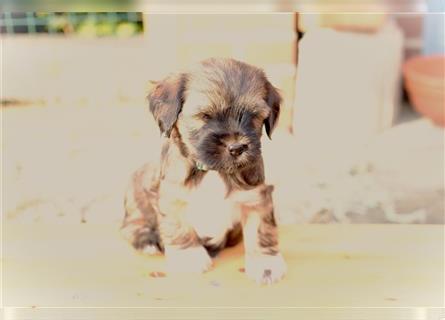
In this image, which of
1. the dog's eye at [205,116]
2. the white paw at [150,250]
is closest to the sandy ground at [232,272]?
the white paw at [150,250]

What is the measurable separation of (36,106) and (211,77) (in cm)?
40

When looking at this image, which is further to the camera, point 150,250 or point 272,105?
point 150,250

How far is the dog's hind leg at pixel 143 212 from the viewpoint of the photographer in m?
1.43

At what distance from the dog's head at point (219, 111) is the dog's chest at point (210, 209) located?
6cm

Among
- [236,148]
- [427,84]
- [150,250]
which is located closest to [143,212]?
[150,250]

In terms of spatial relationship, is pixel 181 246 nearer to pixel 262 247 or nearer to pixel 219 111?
pixel 262 247

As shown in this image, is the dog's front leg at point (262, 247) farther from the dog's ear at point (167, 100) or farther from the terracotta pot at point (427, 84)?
the terracotta pot at point (427, 84)

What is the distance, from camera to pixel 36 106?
1428 millimetres

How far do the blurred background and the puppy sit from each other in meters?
0.03

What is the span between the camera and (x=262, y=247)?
145cm

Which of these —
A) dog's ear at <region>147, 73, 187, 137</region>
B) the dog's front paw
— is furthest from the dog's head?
the dog's front paw

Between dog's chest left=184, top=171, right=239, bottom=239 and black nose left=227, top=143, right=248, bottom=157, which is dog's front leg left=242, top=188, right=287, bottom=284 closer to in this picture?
dog's chest left=184, top=171, right=239, bottom=239

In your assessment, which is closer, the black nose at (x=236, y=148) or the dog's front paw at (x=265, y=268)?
the black nose at (x=236, y=148)

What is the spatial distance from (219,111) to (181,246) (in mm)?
331
